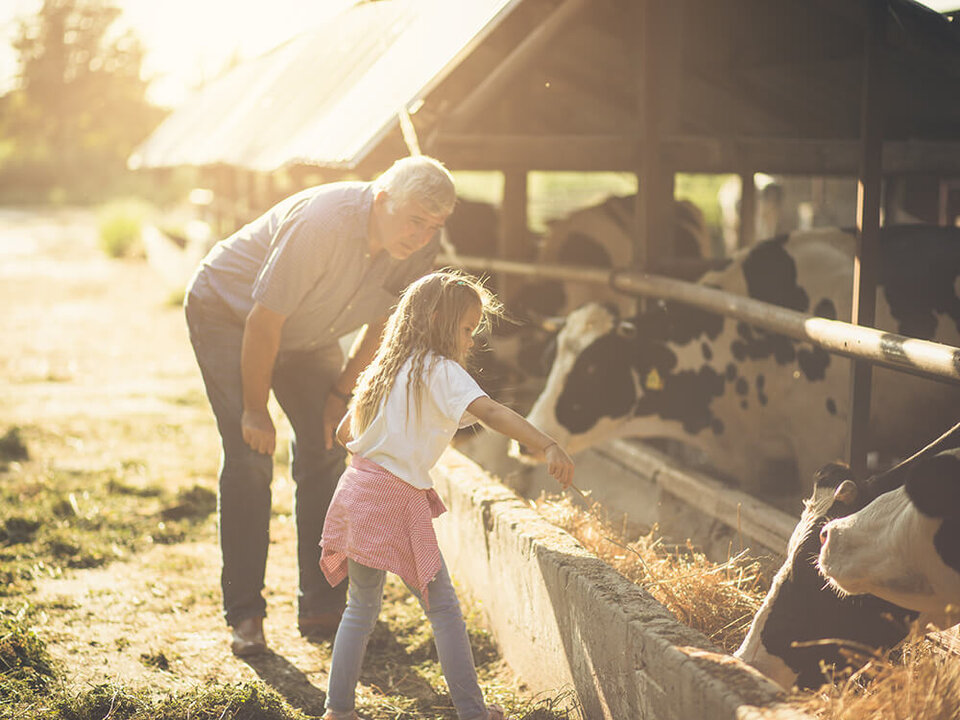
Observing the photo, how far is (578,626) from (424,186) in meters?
1.31

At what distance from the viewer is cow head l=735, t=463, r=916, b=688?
244cm

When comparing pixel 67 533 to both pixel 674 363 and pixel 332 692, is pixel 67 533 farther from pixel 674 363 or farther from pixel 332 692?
pixel 674 363

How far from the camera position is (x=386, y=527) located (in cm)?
284

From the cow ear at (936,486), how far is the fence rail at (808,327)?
486 millimetres

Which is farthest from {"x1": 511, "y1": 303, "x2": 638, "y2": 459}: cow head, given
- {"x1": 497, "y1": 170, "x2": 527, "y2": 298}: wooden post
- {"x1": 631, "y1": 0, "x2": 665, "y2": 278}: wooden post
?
{"x1": 497, "y1": 170, "x2": 527, "y2": 298}: wooden post

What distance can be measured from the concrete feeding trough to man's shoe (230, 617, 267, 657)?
30.2 inches

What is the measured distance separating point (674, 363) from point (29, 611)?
3030mm

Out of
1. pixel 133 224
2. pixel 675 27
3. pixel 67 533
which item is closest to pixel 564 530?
pixel 67 533

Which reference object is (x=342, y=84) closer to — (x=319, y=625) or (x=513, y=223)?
(x=513, y=223)

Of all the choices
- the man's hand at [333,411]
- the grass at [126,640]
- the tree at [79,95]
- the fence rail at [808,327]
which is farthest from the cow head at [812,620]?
the tree at [79,95]

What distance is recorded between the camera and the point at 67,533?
477cm

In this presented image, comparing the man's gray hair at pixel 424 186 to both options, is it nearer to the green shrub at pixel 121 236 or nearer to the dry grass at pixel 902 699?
the dry grass at pixel 902 699

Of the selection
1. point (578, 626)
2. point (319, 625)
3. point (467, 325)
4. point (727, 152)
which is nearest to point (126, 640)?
point (319, 625)

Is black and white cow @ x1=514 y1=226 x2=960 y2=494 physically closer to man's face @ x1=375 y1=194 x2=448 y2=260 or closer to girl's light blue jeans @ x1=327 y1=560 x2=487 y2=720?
man's face @ x1=375 y1=194 x2=448 y2=260
